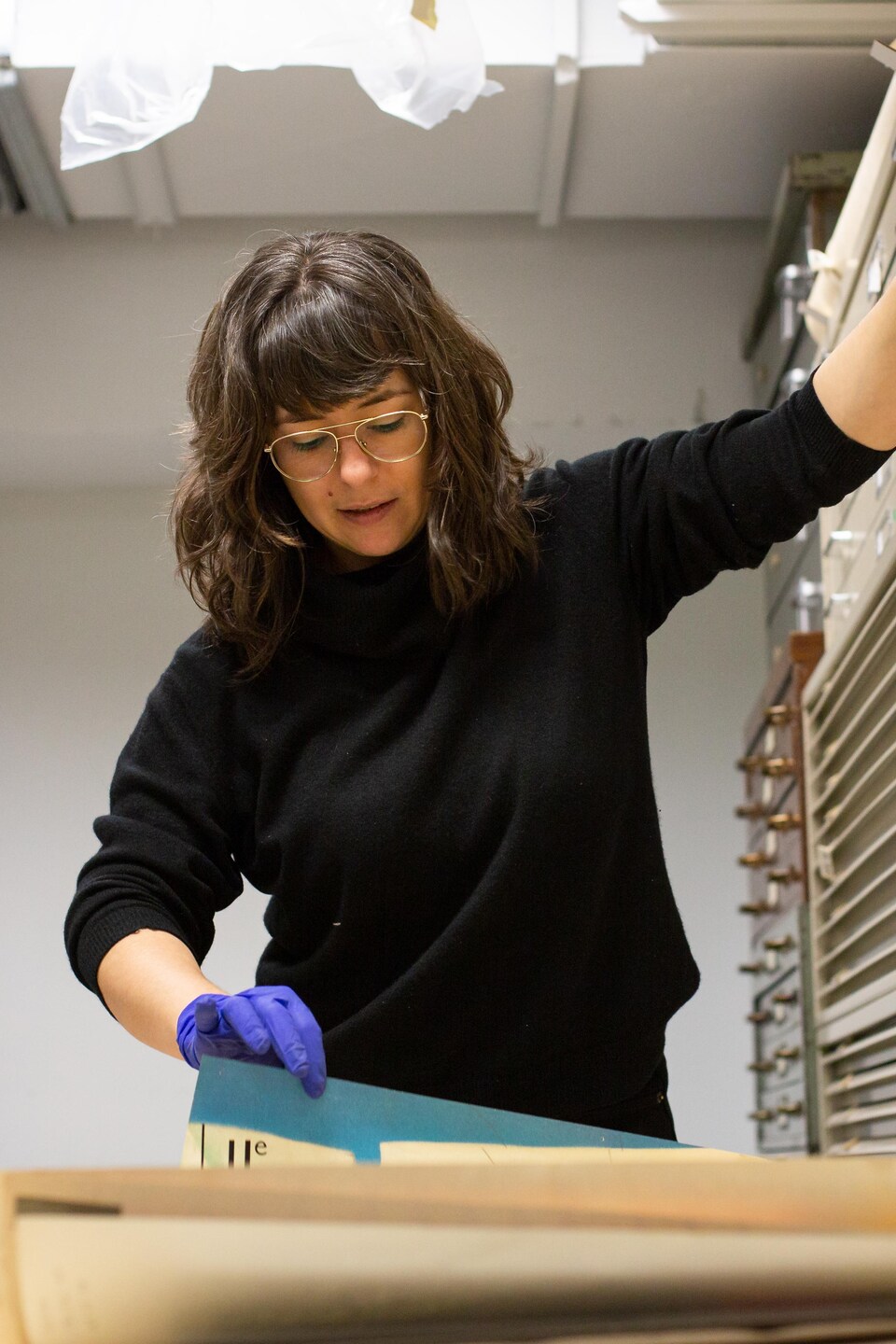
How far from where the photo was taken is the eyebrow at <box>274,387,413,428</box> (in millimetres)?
1177

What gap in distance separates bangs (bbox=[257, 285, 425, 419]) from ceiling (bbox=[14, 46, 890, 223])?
2157 mm

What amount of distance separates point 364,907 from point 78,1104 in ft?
10.1

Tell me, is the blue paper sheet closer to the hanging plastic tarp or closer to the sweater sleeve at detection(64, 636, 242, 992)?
the sweater sleeve at detection(64, 636, 242, 992)

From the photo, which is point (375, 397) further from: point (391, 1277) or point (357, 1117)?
point (391, 1277)

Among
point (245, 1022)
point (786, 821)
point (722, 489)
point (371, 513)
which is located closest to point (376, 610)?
point (371, 513)

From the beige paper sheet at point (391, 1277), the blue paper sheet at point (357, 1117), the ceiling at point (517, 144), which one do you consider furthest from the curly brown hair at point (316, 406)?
the ceiling at point (517, 144)

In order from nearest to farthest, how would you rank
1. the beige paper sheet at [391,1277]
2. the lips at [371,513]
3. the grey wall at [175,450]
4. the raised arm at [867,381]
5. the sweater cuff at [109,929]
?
the beige paper sheet at [391,1277] < the raised arm at [867,381] < the sweater cuff at [109,929] < the lips at [371,513] < the grey wall at [175,450]

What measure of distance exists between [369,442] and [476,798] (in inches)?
12.6

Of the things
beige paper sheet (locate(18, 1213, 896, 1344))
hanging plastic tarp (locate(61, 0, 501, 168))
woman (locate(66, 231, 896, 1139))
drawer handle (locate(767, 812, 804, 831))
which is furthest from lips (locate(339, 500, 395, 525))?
hanging plastic tarp (locate(61, 0, 501, 168))

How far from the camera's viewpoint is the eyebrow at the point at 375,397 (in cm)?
118

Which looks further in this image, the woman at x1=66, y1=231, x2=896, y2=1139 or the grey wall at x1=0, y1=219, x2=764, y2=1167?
the grey wall at x1=0, y1=219, x2=764, y2=1167

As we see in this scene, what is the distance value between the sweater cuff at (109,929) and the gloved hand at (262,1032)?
16cm

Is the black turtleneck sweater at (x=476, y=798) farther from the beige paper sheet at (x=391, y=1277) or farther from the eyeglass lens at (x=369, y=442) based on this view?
the beige paper sheet at (x=391, y=1277)

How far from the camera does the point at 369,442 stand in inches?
47.2
